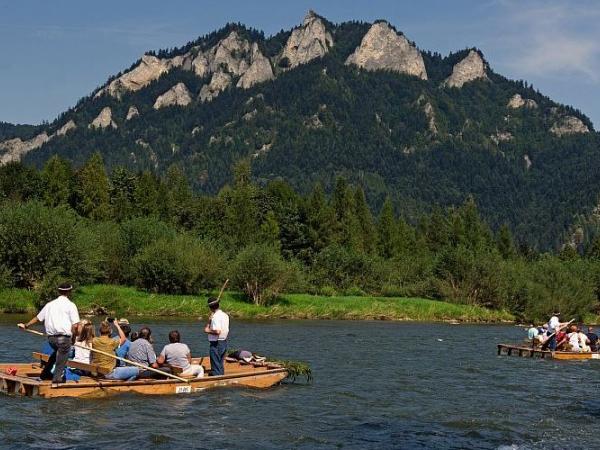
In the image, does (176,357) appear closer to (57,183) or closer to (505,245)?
(57,183)

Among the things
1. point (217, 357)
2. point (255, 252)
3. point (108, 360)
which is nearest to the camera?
point (108, 360)

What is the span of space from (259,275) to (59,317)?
64.1 meters

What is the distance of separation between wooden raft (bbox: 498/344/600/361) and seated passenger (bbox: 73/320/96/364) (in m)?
30.9

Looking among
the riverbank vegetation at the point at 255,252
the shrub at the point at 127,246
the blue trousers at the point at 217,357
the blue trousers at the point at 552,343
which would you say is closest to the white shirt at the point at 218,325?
the blue trousers at the point at 217,357

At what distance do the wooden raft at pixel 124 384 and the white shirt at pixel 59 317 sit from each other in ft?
5.59

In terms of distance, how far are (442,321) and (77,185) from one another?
7093 cm

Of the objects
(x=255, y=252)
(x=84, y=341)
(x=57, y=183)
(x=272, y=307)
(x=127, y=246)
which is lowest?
(x=272, y=307)

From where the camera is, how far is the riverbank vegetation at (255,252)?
78812 mm

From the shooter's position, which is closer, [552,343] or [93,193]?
[552,343]

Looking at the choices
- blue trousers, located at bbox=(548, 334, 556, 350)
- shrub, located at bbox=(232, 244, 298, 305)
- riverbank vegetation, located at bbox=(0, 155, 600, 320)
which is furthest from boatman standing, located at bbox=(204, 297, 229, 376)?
shrub, located at bbox=(232, 244, 298, 305)

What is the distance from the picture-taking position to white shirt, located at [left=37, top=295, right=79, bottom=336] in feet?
83.5

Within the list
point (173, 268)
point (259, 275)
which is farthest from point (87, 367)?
point (259, 275)

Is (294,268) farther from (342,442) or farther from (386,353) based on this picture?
(342,442)

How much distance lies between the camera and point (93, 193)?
433 ft
